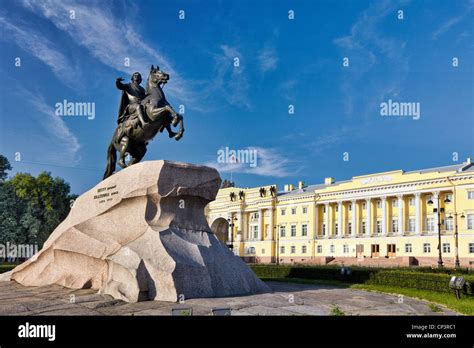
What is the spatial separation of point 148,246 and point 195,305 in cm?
221

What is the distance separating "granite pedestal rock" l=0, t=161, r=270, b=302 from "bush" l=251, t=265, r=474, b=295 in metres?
6.56

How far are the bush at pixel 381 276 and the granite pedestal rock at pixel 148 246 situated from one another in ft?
21.5

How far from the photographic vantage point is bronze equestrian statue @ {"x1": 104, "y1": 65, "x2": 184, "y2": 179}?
1430 centimetres

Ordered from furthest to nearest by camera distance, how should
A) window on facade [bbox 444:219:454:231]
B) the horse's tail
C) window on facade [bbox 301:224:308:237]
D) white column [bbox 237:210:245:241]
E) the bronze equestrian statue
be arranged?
1. white column [bbox 237:210:245:241]
2. window on facade [bbox 301:224:308:237]
3. window on facade [bbox 444:219:454:231]
4. the horse's tail
5. the bronze equestrian statue

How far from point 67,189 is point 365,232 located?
40.4m

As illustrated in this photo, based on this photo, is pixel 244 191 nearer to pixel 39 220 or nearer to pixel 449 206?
pixel 449 206

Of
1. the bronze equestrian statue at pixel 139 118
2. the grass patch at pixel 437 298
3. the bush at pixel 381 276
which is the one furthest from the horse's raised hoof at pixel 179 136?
the bush at pixel 381 276

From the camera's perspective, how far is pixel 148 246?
1173cm

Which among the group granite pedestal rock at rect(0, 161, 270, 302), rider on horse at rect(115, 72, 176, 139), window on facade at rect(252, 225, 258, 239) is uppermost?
rider on horse at rect(115, 72, 176, 139)

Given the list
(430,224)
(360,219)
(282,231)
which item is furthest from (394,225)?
(282,231)

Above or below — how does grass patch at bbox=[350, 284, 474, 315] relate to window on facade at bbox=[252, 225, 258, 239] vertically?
above

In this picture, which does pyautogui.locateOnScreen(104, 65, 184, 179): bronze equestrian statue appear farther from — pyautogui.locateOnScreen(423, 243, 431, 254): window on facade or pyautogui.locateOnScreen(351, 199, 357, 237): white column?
pyautogui.locateOnScreen(351, 199, 357, 237): white column

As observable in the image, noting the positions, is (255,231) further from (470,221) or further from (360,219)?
(470,221)

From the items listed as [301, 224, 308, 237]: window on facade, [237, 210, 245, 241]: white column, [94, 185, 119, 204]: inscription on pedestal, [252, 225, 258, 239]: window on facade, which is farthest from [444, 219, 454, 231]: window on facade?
[94, 185, 119, 204]: inscription on pedestal
